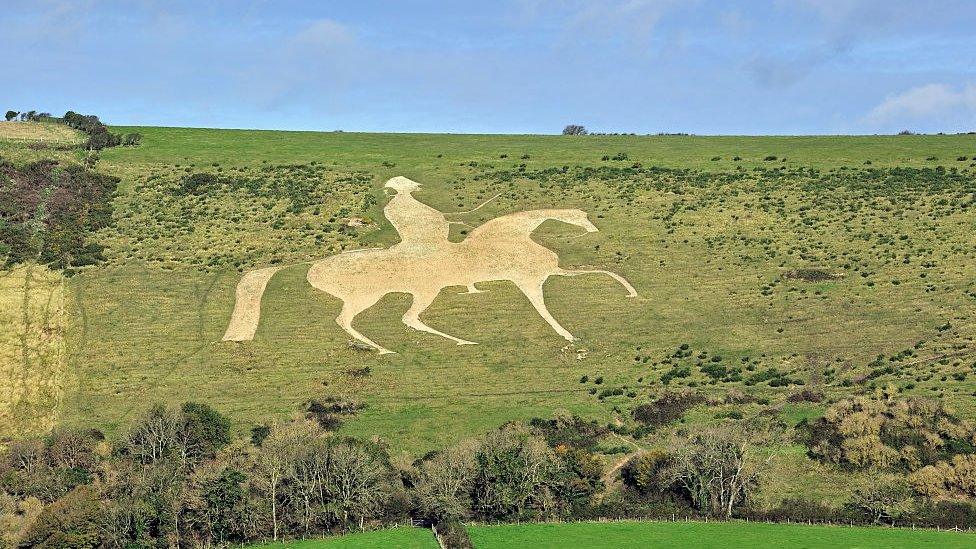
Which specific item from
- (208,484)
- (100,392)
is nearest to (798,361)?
(208,484)

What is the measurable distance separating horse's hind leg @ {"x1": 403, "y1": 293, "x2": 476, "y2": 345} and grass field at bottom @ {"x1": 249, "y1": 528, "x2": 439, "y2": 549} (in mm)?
20412

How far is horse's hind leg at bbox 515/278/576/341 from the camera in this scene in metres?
70.6

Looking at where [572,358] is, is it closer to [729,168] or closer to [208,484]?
[208,484]

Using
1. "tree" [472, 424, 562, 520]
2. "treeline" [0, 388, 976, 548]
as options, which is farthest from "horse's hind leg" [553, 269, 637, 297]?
"tree" [472, 424, 562, 520]

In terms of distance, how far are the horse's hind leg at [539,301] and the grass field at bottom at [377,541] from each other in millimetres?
21989

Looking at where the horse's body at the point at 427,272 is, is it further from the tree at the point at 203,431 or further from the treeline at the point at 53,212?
the treeline at the point at 53,212

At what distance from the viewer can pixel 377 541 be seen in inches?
1925

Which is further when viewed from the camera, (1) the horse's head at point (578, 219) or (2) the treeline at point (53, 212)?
(1) the horse's head at point (578, 219)

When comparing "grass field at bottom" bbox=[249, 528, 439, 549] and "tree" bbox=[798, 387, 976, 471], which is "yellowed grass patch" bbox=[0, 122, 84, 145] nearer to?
"grass field at bottom" bbox=[249, 528, 439, 549]

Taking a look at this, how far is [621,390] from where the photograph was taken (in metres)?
63.4

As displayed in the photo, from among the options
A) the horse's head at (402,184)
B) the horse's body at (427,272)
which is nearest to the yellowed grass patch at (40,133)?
the horse's head at (402,184)

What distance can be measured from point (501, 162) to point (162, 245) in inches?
1158

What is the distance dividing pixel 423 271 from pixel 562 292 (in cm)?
853

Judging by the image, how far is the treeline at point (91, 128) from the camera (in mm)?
104688
